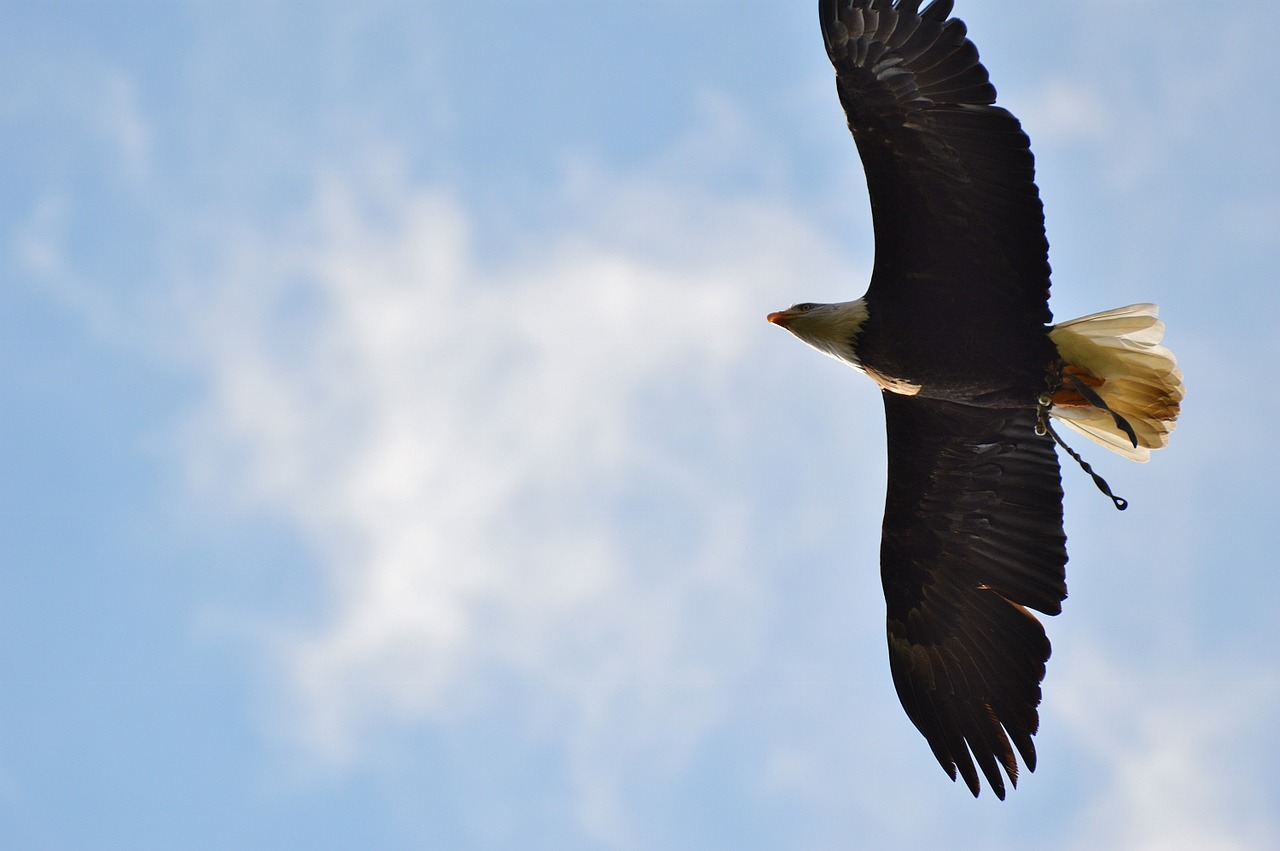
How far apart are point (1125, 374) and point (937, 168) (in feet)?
6.34

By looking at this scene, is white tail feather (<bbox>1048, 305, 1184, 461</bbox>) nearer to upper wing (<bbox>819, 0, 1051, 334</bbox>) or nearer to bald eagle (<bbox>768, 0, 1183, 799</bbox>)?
bald eagle (<bbox>768, 0, 1183, 799</bbox>)

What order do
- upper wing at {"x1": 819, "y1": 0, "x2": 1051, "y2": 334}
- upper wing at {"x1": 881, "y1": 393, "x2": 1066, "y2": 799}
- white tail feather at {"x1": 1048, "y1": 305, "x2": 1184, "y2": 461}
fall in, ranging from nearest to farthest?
upper wing at {"x1": 819, "y1": 0, "x2": 1051, "y2": 334}, white tail feather at {"x1": 1048, "y1": 305, "x2": 1184, "y2": 461}, upper wing at {"x1": 881, "y1": 393, "x2": 1066, "y2": 799}

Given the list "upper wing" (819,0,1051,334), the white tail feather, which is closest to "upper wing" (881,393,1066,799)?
the white tail feather

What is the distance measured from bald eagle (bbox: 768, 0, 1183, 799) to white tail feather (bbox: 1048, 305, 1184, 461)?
0.01 metres

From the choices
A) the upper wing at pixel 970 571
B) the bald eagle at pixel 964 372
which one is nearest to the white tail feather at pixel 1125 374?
the bald eagle at pixel 964 372

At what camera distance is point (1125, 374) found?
834 cm

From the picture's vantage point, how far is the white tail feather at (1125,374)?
26.7 feet

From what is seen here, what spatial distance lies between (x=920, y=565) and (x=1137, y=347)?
1.97m

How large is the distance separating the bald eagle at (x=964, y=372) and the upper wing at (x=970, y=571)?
0.01 m

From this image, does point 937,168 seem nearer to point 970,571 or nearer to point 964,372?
point 964,372

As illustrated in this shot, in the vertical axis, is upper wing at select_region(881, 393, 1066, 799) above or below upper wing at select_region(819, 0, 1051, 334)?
below

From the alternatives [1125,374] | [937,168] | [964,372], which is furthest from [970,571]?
[937,168]

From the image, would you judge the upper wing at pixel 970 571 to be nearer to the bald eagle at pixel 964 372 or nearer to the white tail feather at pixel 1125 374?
the bald eagle at pixel 964 372

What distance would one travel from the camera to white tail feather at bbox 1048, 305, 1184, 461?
8148 millimetres
